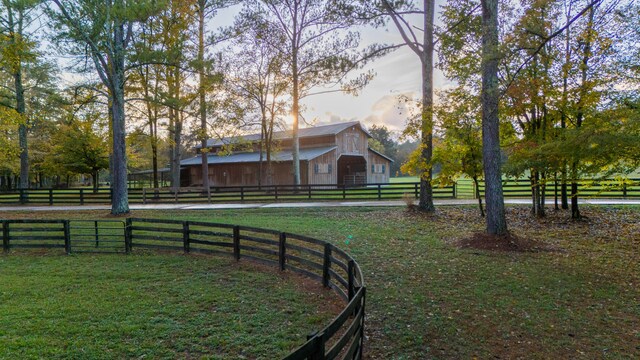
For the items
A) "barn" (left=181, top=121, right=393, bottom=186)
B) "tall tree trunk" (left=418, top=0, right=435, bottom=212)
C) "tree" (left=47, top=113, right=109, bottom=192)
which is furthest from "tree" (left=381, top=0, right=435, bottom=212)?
"tree" (left=47, top=113, right=109, bottom=192)

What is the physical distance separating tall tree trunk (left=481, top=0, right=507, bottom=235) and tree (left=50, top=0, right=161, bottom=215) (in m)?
12.6

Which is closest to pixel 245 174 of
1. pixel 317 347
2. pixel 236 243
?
pixel 236 243

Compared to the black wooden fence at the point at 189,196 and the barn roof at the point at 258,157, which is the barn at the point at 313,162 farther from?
the black wooden fence at the point at 189,196

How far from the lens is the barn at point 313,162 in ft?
106

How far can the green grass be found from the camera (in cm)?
459

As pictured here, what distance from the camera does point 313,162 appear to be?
31516 mm

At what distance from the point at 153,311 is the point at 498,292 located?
5887 millimetres

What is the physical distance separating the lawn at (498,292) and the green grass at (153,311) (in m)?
0.60

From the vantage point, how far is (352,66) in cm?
1730

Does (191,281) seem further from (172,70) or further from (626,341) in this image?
(172,70)

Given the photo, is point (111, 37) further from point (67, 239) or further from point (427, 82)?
point (427, 82)

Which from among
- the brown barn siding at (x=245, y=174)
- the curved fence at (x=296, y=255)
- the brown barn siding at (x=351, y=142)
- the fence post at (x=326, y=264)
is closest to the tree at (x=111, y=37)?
the curved fence at (x=296, y=255)

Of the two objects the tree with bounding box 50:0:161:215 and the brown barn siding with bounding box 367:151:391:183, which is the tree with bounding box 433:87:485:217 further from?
the brown barn siding with bounding box 367:151:391:183

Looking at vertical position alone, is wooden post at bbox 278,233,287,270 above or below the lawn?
above
